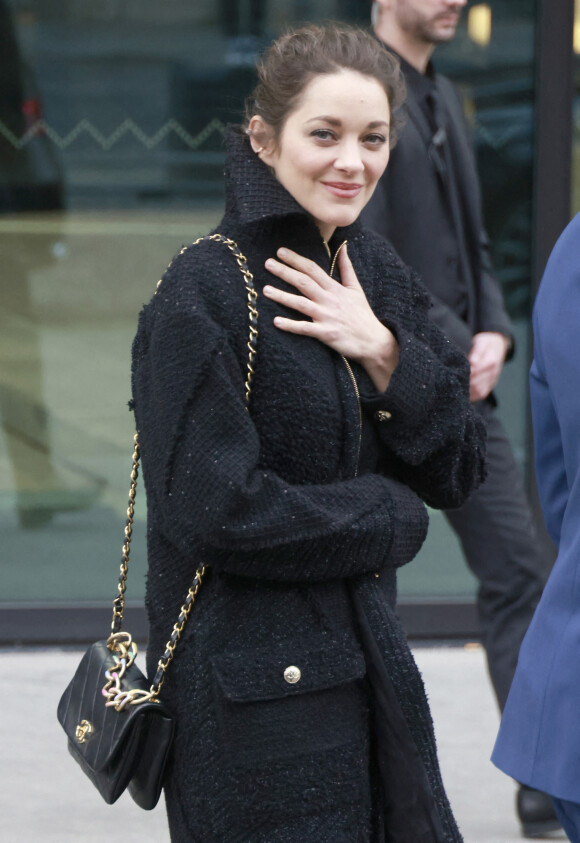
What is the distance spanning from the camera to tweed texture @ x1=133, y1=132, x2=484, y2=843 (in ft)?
6.40

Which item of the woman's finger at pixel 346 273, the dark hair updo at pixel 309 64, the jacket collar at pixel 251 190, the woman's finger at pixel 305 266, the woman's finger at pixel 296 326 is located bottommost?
the woman's finger at pixel 296 326

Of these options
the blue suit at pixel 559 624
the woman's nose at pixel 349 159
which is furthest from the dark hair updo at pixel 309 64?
the blue suit at pixel 559 624

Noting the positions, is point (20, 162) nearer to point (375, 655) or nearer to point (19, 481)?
point (19, 481)

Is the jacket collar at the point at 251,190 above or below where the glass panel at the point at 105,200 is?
above

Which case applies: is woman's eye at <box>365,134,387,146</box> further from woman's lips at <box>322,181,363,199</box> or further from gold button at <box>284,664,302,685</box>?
gold button at <box>284,664,302,685</box>

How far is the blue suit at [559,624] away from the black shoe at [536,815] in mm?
1622

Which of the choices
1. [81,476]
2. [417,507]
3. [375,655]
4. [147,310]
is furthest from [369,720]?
[81,476]

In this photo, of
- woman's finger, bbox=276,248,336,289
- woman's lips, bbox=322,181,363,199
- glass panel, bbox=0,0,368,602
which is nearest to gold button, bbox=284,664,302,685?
woman's finger, bbox=276,248,336,289

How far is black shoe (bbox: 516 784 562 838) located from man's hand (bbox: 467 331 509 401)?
103cm

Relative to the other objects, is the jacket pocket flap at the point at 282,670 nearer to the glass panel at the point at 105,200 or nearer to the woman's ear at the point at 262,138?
the woman's ear at the point at 262,138

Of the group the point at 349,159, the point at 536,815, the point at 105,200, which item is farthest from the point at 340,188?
the point at 105,200

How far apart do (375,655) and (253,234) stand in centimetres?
70

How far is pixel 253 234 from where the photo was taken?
6.89 ft

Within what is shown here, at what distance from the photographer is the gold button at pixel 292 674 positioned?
2.01m
